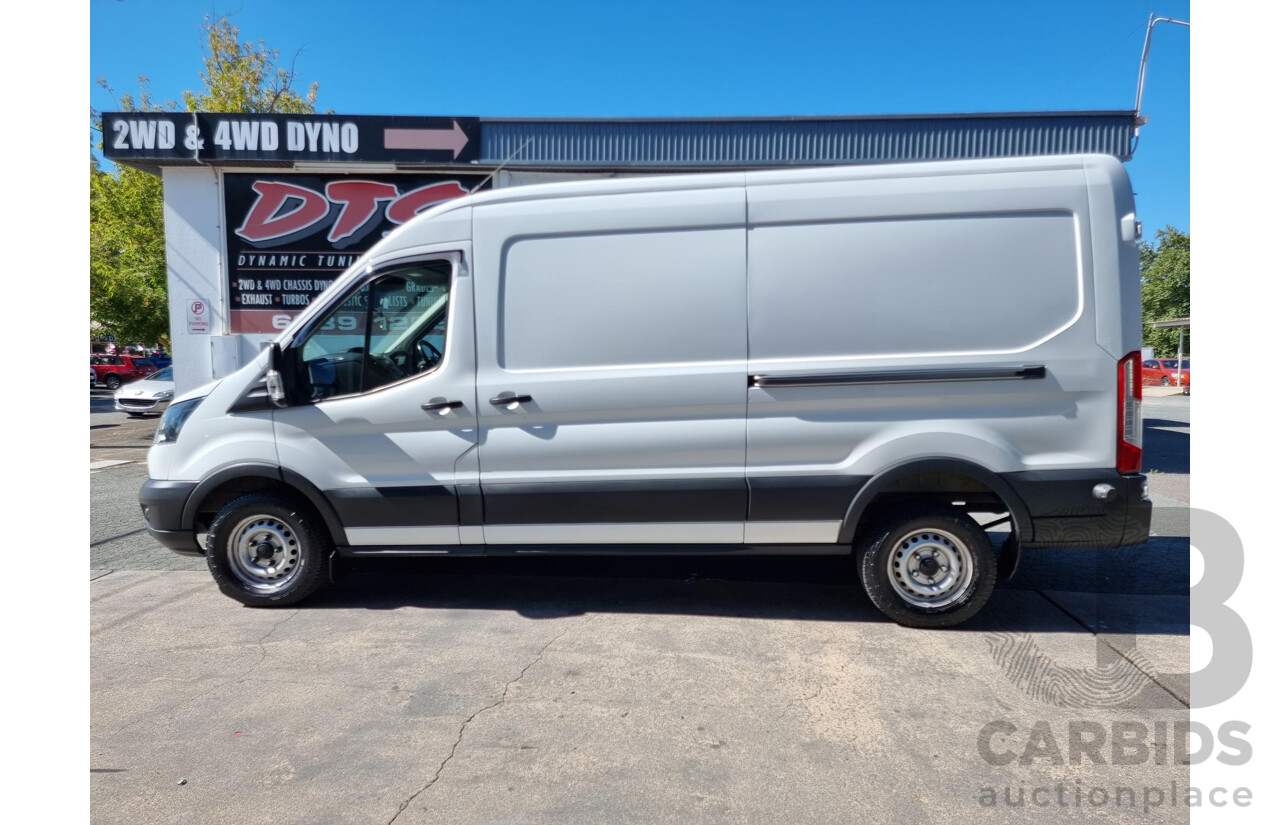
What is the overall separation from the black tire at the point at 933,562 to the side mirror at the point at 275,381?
3727 mm

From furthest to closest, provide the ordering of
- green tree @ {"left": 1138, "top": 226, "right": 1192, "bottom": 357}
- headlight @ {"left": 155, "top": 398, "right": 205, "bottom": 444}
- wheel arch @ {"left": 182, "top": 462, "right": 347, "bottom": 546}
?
green tree @ {"left": 1138, "top": 226, "right": 1192, "bottom": 357} < headlight @ {"left": 155, "top": 398, "right": 205, "bottom": 444} < wheel arch @ {"left": 182, "top": 462, "right": 347, "bottom": 546}

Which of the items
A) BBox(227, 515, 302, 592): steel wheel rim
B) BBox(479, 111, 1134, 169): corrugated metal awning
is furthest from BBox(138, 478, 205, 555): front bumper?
BBox(479, 111, 1134, 169): corrugated metal awning

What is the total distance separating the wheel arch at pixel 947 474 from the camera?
4.26 metres

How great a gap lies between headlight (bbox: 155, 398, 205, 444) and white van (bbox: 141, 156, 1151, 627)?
0.8 inches

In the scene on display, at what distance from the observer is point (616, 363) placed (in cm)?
440

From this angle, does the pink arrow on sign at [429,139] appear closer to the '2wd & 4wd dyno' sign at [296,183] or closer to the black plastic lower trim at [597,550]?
the '2wd & 4wd dyno' sign at [296,183]

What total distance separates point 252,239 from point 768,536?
9.90 meters

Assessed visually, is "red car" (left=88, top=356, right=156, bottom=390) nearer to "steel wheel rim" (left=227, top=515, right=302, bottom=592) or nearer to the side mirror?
"steel wheel rim" (left=227, top=515, right=302, bottom=592)

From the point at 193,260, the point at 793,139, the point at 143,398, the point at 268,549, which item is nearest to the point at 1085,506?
the point at 268,549

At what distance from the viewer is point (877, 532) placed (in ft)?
14.6

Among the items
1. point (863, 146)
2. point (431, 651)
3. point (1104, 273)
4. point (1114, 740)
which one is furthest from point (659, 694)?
point (863, 146)

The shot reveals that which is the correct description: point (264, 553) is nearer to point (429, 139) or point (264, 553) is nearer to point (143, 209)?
point (429, 139)

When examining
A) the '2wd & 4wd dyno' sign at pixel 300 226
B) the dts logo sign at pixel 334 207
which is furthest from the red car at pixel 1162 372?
the '2wd & 4wd dyno' sign at pixel 300 226

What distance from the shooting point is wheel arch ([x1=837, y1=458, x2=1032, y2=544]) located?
4262 mm
